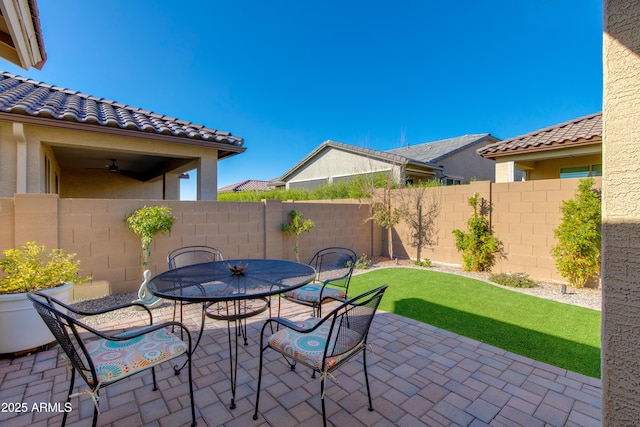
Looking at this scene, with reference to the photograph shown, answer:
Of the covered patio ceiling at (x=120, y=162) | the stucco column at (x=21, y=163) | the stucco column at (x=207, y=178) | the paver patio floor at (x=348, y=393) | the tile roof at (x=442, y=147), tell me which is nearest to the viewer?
the paver patio floor at (x=348, y=393)

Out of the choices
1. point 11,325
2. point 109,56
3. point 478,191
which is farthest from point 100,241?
point 478,191

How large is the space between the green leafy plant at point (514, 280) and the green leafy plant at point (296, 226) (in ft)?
14.1

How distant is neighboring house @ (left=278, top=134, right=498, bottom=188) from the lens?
14.2 metres

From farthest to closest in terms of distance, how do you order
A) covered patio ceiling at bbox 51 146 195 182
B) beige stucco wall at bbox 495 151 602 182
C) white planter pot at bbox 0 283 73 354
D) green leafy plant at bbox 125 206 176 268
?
1. beige stucco wall at bbox 495 151 602 182
2. covered patio ceiling at bbox 51 146 195 182
3. green leafy plant at bbox 125 206 176 268
4. white planter pot at bbox 0 283 73 354

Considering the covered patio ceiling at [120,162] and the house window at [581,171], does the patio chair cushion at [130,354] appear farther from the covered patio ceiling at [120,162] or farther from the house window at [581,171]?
the house window at [581,171]

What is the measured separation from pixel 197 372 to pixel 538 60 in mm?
13914

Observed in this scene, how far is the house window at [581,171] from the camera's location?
7.88 m

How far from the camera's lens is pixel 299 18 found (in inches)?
390

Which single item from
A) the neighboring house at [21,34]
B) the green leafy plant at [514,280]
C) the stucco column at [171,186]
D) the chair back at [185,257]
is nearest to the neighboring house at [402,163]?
the green leafy plant at [514,280]

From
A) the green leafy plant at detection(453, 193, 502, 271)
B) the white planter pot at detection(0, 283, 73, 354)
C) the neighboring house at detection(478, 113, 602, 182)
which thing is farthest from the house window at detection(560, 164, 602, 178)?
the white planter pot at detection(0, 283, 73, 354)

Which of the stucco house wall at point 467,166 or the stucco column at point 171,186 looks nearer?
the stucco column at point 171,186

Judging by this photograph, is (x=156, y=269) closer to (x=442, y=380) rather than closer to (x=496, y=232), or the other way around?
(x=442, y=380)

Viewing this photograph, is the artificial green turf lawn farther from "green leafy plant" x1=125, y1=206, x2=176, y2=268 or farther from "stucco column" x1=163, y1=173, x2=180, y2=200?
"stucco column" x1=163, y1=173, x2=180, y2=200

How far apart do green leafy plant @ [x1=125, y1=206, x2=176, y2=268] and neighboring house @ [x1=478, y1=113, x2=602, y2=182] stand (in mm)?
8729
